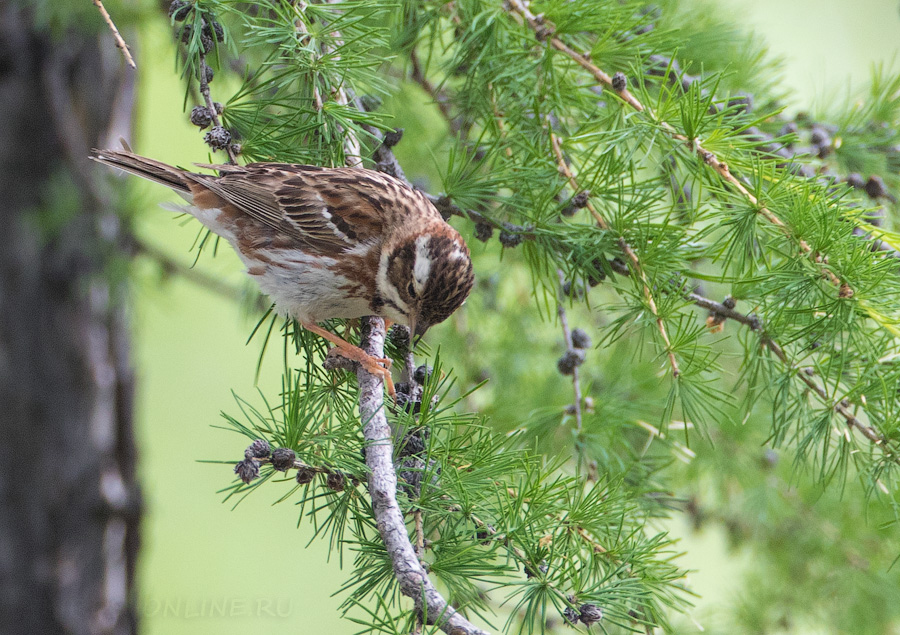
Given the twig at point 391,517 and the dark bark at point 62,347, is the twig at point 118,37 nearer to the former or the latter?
the twig at point 391,517

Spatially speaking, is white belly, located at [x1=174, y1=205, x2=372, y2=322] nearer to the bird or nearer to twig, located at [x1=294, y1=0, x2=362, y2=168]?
the bird

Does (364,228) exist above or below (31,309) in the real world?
above

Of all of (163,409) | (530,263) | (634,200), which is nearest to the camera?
Result: (634,200)

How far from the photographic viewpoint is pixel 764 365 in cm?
137

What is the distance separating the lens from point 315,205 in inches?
72.6

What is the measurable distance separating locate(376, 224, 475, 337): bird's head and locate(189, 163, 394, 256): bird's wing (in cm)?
15

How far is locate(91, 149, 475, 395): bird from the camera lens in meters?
1.71

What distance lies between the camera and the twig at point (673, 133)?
4.08 feet

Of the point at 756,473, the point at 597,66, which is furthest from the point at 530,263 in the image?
the point at 756,473

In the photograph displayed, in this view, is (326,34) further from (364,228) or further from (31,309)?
(31,309)

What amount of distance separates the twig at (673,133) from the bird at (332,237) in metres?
0.46

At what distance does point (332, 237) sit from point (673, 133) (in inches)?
34.6

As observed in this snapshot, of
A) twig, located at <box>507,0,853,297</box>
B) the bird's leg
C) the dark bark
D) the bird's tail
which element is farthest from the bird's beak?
the dark bark

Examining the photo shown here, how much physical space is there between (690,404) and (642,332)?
0.54ft
